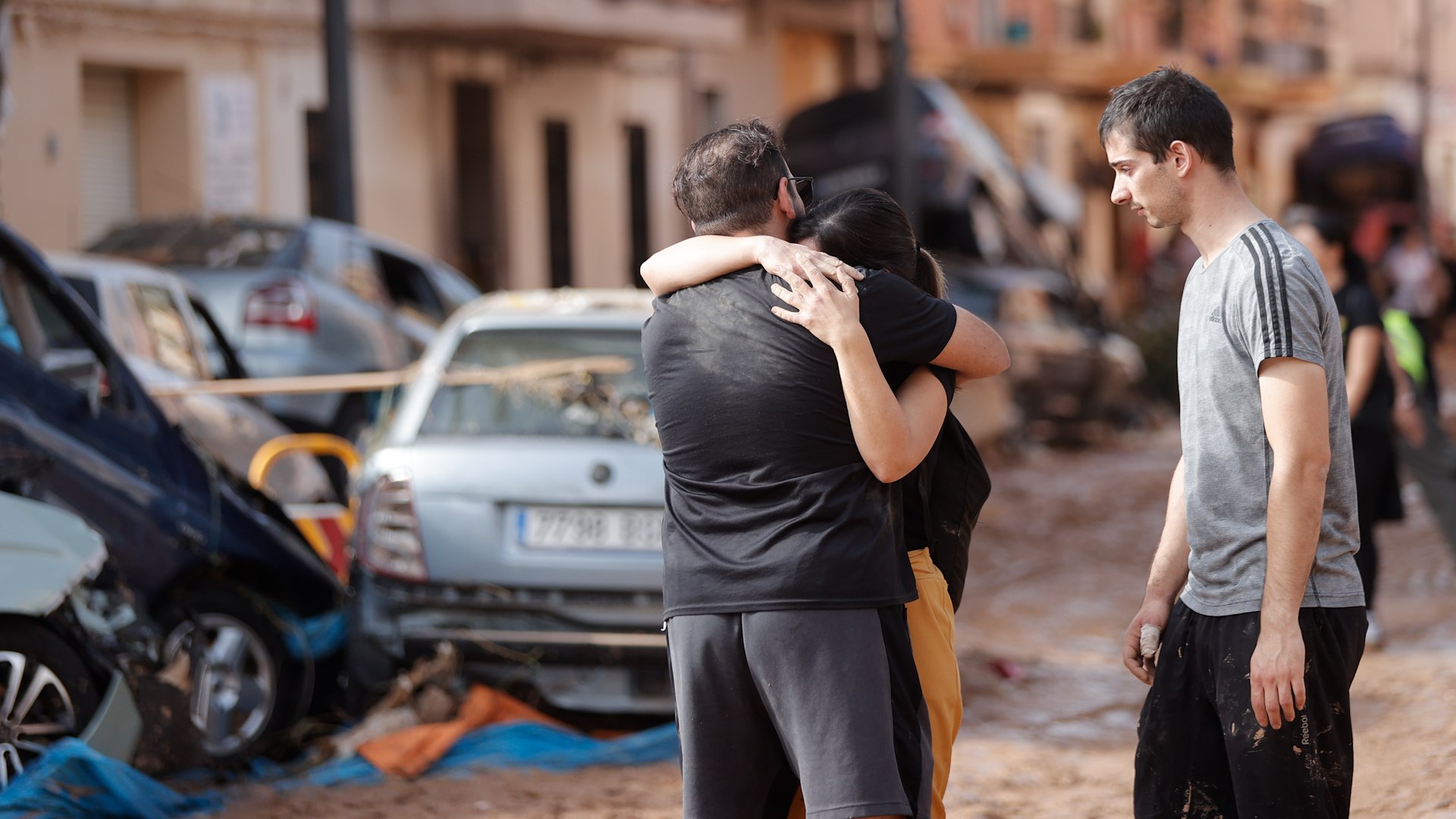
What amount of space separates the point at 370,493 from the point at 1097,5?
34650mm

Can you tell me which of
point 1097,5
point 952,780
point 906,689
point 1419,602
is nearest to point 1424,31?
point 1097,5

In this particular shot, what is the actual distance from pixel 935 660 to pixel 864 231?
78 centimetres

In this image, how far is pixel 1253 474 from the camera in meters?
3.33

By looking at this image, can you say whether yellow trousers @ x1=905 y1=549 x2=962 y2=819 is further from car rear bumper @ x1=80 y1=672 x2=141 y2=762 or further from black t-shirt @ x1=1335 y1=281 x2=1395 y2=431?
black t-shirt @ x1=1335 y1=281 x2=1395 y2=431

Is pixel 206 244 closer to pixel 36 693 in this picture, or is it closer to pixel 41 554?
pixel 41 554

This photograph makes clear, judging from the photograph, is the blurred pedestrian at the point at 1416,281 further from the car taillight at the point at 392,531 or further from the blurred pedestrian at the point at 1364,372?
the car taillight at the point at 392,531

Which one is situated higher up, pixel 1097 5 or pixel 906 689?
pixel 1097 5

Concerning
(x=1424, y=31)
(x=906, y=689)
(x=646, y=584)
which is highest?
(x=1424, y=31)

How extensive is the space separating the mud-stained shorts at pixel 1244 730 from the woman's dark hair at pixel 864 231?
0.85 metres

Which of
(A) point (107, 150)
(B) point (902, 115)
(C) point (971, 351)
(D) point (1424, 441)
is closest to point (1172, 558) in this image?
(C) point (971, 351)

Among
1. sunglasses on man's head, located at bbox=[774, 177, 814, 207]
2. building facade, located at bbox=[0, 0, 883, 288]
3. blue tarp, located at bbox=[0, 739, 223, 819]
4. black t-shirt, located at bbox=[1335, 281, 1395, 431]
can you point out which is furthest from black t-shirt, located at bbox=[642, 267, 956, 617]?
building facade, located at bbox=[0, 0, 883, 288]

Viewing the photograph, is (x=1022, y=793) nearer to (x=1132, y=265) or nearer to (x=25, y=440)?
(x=25, y=440)

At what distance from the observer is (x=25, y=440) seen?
563cm

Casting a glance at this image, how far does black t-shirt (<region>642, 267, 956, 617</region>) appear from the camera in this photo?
124 inches
